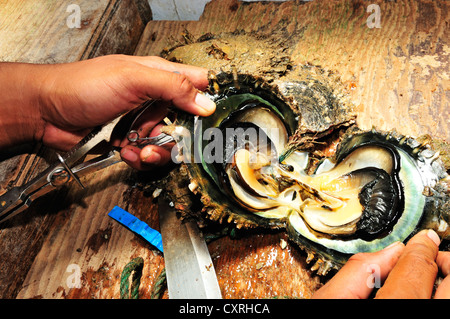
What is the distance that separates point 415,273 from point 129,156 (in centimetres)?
127

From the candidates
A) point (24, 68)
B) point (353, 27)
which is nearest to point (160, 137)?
point (24, 68)

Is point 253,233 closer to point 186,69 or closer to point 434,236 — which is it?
point 434,236

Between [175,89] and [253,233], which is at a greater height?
[175,89]

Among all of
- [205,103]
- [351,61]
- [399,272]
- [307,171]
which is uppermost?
[205,103]

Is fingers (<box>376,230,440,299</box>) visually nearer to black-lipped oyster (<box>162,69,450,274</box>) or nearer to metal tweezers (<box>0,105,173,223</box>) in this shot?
black-lipped oyster (<box>162,69,450,274</box>)

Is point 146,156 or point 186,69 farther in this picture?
point 186,69

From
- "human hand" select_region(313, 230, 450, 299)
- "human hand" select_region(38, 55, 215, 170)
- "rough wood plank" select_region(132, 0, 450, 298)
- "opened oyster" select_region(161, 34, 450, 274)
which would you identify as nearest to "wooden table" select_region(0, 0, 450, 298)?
"rough wood plank" select_region(132, 0, 450, 298)

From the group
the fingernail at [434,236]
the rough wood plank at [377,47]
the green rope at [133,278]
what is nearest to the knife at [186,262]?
the green rope at [133,278]

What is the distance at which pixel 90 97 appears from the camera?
146cm

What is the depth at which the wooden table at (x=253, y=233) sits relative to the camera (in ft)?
5.00

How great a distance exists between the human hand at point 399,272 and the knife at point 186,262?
0.52 m

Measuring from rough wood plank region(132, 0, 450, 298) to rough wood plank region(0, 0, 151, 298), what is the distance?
0.28 metres

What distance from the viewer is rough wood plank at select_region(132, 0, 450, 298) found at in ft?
4.91

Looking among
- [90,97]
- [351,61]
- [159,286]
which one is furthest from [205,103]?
[351,61]
